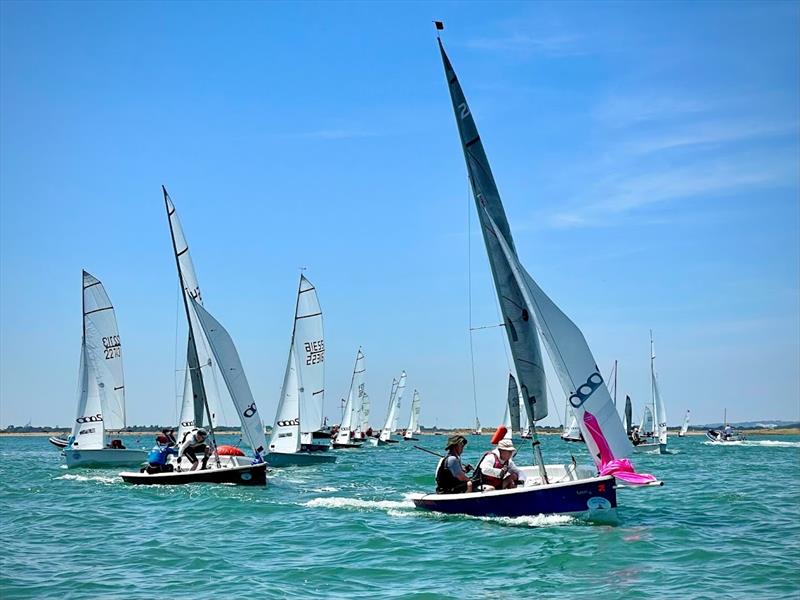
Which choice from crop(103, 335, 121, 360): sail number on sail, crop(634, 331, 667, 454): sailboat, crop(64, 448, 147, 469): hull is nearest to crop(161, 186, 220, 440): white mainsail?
crop(64, 448, 147, 469): hull

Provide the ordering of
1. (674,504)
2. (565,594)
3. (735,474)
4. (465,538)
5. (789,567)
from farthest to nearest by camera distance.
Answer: (735,474) < (674,504) < (465,538) < (789,567) < (565,594)

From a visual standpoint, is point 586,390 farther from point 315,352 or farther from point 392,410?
point 392,410

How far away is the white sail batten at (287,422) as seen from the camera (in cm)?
3541

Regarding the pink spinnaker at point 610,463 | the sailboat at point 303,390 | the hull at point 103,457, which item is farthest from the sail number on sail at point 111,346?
the pink spinnaker at point 610,463

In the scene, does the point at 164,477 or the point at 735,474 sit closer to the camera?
the point at 164,477

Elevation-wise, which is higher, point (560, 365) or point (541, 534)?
point (560, 365)

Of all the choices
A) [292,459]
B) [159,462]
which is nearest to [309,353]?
[292,459]

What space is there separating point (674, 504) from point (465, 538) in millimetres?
7603

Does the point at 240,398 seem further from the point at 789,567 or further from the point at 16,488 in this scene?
the point at 789,567

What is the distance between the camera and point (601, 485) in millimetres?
15719

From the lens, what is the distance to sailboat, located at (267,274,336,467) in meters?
35.5

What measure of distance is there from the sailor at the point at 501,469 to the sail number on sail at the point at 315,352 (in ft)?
71.8

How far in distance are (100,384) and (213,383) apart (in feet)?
34.8

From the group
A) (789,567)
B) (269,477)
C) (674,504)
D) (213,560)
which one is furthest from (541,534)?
(269,477)
